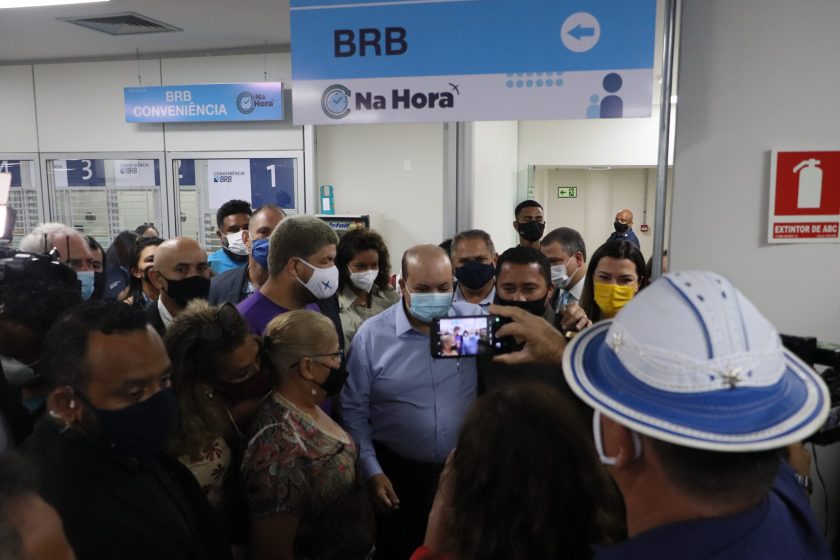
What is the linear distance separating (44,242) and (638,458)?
10.4 ft

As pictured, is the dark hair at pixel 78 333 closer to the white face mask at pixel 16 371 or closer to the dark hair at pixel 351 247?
the white face mask at pixel 16 371

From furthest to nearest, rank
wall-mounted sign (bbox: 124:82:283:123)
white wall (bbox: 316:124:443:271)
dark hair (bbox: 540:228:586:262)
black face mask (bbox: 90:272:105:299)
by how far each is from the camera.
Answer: white wall (bbox: 316:124:443:271) → wall-mounted sign (bbox: 124:82:283:123) → dark hair (bbox: 540:228:586:262) → black face mask (bbox: 90:272:105:299)

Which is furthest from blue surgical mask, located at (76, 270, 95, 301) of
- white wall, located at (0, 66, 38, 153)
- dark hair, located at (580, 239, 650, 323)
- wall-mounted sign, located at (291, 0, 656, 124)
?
white wall, located at (0, 66, 38, 153)

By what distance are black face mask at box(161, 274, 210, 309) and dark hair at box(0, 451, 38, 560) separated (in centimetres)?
186

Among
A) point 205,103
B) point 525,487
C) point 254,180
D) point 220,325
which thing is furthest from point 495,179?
point 525,487

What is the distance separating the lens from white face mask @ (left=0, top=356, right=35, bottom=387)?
1740mm

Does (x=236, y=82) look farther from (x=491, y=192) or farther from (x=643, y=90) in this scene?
(x=643, y=90)

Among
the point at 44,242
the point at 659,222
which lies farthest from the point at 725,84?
the point at 44,242

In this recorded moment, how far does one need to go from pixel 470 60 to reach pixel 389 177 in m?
4.57

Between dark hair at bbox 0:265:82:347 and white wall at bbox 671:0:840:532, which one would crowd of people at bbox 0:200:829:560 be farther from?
white wall at bbox 671:0:840:532

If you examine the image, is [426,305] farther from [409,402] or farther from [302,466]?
[302,466]

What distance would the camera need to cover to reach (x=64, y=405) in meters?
1.36

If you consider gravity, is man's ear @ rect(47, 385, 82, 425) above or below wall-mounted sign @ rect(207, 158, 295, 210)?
below

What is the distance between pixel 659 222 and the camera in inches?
77.7
